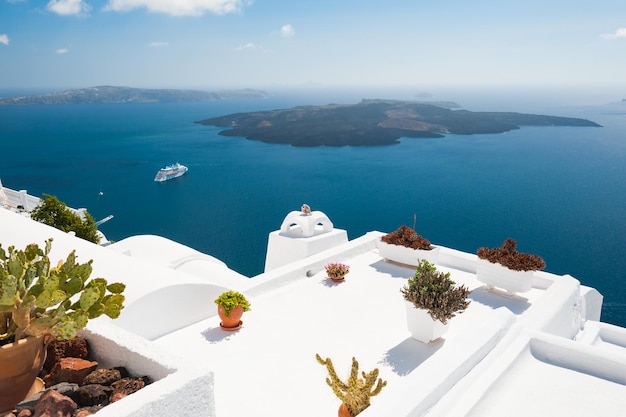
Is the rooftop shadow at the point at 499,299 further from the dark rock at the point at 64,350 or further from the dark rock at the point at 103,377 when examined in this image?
the dark rock at the point at 64,350

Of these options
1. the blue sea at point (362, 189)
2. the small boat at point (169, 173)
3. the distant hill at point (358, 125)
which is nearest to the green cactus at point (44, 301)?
the blue sea at point (362, 189)

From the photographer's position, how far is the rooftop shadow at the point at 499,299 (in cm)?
976

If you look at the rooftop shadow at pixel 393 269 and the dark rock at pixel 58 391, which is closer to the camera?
the dark rock at pixel 58 391

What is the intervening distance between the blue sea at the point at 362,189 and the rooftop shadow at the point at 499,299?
50.2 metres

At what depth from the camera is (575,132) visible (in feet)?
572

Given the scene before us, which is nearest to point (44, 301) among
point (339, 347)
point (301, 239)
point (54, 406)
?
point (54, 406)

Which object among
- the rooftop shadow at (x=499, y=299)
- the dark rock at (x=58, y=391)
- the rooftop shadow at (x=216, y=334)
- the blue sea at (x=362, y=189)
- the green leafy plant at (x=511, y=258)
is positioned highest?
the dark rock at (x=58, y=391)

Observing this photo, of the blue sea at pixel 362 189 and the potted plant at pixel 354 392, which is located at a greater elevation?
the potted plant at pixel 354 392

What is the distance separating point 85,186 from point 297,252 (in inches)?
3822

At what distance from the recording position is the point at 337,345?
7863 mm

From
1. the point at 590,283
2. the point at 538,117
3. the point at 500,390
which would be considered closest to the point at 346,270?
the point at 500,390

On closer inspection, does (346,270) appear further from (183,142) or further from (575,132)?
(575,132)

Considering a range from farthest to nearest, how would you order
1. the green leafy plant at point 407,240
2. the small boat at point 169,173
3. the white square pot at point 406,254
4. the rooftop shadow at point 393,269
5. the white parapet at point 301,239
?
the small boat at point 169,173, the white parapet at point 301,239, the green leafy plant at point 407,240, the white square pot at point 406,254, the rooftop shadow at point 393,269

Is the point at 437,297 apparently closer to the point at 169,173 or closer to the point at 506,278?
the point at 506,278
